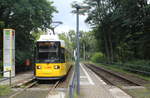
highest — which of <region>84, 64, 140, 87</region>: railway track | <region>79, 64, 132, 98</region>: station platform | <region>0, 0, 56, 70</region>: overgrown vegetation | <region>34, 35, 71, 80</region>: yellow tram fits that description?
<region>0, 0, 56, 70</region>: overgrown vegetation

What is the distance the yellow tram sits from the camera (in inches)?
632

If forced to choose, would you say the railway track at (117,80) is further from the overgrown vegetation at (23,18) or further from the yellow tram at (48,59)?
the overgrown vegetation at (23,18)

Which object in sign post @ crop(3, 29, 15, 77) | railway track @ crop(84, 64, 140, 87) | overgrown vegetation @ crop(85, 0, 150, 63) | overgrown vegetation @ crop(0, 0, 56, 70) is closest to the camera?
railway track @ crop(84, 64, 140, 87)

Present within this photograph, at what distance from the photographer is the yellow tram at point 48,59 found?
632 inches

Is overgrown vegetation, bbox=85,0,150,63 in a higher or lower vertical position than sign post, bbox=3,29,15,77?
higher

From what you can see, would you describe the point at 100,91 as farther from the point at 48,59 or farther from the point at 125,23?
the point at 125,23

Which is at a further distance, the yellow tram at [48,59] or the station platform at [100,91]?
the yellow tram at [48,59]

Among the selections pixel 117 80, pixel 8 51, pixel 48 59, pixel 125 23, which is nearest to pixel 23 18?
pixel 8 51

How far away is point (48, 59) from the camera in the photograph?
639 inches

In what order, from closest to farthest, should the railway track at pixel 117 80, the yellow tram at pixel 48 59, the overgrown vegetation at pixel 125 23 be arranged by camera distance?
1. the railway track at pixel 117 80
2. the yellow tram at pixel 48 59
3. the overgrown vegetation at pixel 125 23

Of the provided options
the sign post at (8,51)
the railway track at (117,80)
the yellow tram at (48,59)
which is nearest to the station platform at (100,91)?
the railway track at (117,80)

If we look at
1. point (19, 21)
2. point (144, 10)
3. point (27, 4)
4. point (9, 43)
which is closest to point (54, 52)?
point (9, 43)

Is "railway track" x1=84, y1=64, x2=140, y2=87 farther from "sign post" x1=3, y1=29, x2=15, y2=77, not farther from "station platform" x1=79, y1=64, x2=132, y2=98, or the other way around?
"sign post" x1=3, y1=29, x2=15, y2=77

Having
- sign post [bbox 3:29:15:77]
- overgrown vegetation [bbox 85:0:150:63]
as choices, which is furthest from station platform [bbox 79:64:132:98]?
overgrown vegetation [bbox 85:0:150:63]
